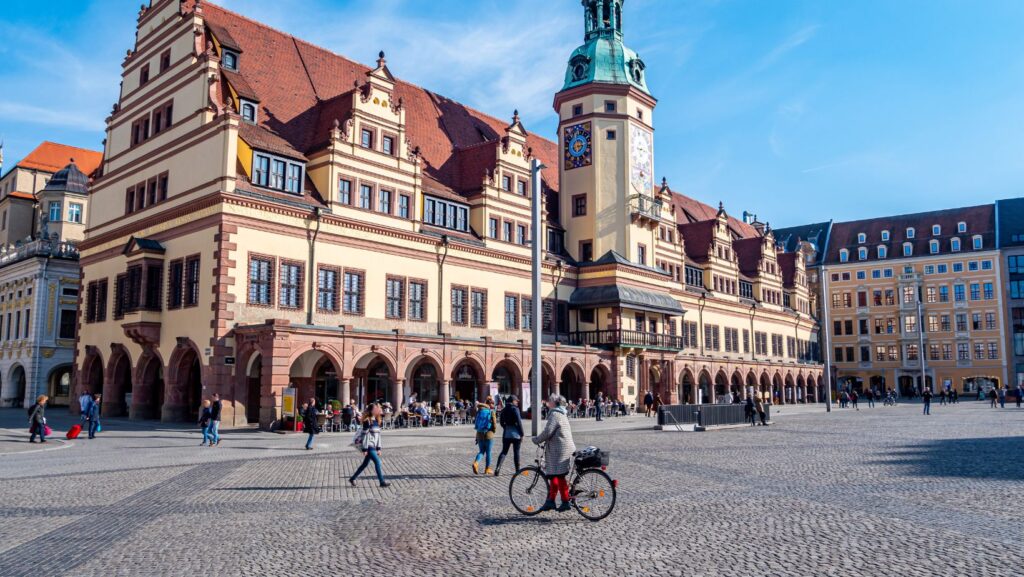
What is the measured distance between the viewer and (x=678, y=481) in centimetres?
1677

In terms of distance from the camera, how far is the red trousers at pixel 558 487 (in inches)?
488

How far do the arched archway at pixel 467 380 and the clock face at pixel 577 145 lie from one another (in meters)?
17.4

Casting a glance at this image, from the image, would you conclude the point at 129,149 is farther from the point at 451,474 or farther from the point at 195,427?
the point at 451,474

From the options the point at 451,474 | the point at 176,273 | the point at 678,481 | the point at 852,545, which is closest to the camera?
the point at 852,545

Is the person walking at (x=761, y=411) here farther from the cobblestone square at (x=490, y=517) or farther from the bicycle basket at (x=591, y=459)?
the bicycle basket at (x=591, y=459)

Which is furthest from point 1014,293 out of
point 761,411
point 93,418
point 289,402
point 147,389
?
point 93,418

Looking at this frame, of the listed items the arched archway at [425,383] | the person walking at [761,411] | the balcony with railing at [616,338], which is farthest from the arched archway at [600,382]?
the person walking at [761,411]

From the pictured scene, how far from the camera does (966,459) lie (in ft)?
70.2

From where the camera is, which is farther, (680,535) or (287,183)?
(287,183)

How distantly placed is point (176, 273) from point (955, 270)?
298 feet

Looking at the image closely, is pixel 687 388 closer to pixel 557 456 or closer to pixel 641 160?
pixel 641 160

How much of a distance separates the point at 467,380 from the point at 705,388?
1045 inches

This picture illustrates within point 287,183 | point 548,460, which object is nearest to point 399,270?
point 287,183

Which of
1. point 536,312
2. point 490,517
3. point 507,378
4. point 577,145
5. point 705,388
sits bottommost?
point 490,517
